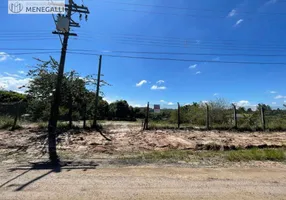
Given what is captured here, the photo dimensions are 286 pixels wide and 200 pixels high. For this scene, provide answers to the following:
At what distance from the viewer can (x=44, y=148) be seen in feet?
32.1

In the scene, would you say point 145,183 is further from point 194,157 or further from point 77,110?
point 77,110

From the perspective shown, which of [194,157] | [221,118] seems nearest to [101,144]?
[194,157]

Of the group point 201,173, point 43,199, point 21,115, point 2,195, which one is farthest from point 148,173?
point 21,115

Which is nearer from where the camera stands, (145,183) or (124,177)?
(145,183)

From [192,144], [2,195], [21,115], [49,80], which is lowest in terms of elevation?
[2,195]

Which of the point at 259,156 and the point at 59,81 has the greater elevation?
the point at 59,81

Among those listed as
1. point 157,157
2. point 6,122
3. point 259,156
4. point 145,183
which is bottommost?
point 145,183

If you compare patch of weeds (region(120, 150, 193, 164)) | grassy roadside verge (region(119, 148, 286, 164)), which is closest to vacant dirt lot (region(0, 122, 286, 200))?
grassy roadside verge (region(119, 148, 286, 164))

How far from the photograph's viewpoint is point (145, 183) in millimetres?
5422

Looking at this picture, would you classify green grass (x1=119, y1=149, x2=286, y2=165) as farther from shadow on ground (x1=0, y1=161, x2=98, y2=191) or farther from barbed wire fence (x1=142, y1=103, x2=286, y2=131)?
barbed wire fence (x1=142, y1=103, x2=286, y2=131)

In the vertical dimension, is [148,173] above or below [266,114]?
below

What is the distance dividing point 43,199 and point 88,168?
2456mm

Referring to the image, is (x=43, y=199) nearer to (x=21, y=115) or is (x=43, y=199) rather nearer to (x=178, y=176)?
(x=178, y=176)

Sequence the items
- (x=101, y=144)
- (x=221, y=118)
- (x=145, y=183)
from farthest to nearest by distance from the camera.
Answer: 1. (x=221, y=118)
2. (x=101, y=144)
3. (x=145, y=183)
